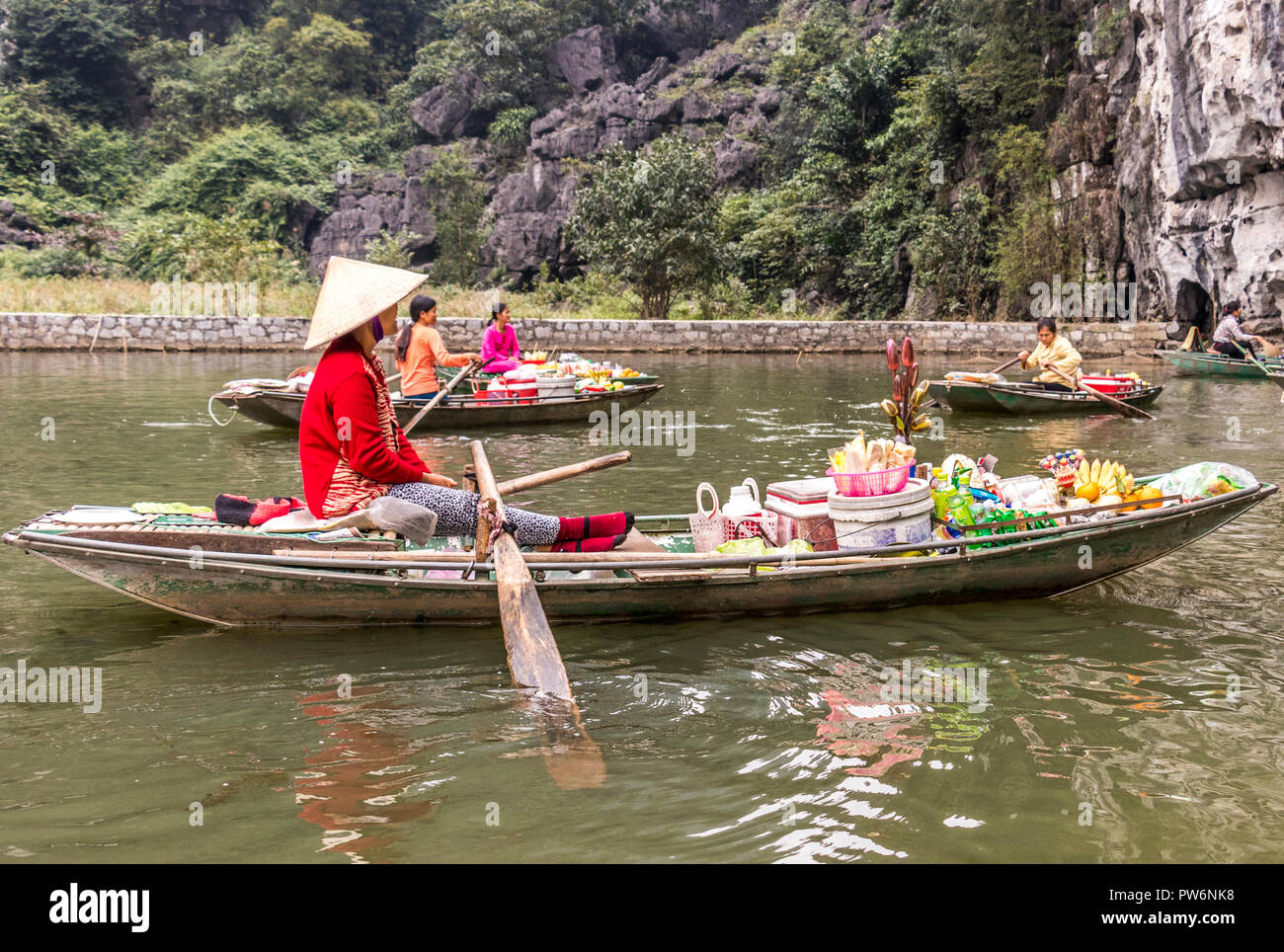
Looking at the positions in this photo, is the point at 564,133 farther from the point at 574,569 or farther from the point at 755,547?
the point at 574,569

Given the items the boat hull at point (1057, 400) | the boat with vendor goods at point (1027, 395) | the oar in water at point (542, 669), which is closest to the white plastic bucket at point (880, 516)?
the oar in water at point (542, 669)

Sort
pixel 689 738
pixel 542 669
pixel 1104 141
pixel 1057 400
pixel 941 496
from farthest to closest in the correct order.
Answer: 1. pixel 1104 141
2. pixel 1057 400
3. pixel 941 496
4. pixel 542 669
5. pixel 689 738

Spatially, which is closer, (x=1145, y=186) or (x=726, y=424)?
(x=726, y=424)

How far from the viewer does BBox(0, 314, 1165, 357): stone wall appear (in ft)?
64.1

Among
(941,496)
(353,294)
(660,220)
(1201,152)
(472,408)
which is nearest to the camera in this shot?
(353,294)

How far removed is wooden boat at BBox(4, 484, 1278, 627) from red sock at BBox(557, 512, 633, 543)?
0.42 feet

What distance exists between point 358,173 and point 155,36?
10.3m

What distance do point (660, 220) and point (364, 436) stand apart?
18686 mm

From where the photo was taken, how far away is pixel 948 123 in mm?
24484

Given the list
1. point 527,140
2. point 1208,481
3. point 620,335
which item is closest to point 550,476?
point 1208,481

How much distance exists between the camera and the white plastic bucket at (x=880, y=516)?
204 inches

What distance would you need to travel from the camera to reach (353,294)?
15.3ft
